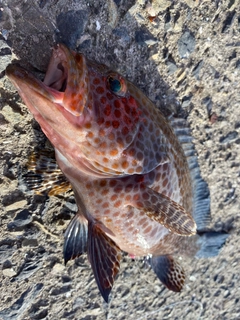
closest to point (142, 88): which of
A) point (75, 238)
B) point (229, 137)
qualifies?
point (229, 137)

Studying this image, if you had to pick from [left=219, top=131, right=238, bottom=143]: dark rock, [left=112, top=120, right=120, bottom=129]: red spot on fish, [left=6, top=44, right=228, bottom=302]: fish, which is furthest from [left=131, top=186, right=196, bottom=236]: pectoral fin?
[left=219, top=131, right=238, bottom=143]: dark rock

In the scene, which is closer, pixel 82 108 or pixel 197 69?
pixel 82 108

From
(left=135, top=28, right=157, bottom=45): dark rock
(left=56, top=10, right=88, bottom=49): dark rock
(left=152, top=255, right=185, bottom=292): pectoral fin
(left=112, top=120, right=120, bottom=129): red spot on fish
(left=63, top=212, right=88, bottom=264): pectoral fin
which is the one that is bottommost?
(left=152, top=255, right=185, bottom=292): pectoral fin

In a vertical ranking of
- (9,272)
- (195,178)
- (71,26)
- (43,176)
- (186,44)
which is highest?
(186,44)

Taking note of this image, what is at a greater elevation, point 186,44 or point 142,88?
point 186,44

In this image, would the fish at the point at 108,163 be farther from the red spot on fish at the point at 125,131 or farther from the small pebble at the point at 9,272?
the small pebble at the point at 9,272

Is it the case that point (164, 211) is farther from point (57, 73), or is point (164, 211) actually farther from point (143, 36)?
point (143, 36)

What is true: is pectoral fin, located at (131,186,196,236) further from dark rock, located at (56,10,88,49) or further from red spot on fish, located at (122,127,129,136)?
dark rock, located at (56,10,88,49)

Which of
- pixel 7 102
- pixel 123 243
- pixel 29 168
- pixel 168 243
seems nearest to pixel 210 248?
pixel 168 243
